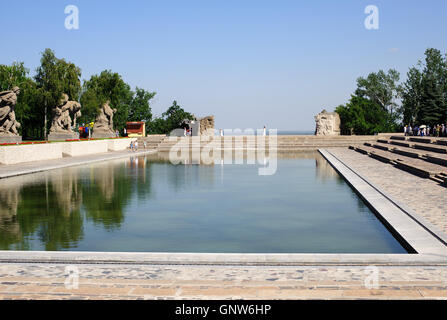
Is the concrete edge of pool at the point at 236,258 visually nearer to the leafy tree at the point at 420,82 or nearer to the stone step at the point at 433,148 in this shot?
the stone step at the point at 433,148

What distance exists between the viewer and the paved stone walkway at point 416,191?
35.3 ft

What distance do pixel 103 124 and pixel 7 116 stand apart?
17119 mm

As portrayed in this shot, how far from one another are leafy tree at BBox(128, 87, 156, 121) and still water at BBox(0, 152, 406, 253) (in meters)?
65.7

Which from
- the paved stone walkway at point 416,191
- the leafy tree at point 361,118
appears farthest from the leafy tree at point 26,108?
the leafy tree at point 361,118

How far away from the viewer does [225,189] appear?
16578mm

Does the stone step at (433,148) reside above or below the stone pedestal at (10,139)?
below

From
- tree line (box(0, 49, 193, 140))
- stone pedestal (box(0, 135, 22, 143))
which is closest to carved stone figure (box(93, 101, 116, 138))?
tree line (box(0, 49, 193, 140))

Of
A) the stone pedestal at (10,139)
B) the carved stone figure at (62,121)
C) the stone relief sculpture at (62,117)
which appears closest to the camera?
the stone pedestal at (10,139)

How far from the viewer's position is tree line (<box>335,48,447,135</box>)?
57.9 m

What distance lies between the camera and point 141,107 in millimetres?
85188

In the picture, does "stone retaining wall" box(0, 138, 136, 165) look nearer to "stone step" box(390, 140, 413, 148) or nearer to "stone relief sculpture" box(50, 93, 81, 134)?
"stone relief sculpture" box(50, 93, 81, 134)

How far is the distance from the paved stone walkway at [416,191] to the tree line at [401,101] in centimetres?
4115
